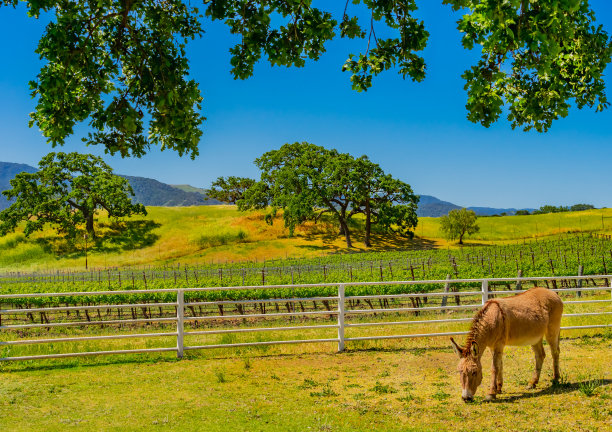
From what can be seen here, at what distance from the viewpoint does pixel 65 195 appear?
61656mm

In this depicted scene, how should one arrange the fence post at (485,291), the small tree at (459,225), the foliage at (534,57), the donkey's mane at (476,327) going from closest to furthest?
the foliage at (534,57) → the donkey's mane at (476,327) → the fence post at (485,291) → the small tree at (459,225)

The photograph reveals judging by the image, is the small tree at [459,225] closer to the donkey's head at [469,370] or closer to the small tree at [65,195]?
the small tree at [65,195]

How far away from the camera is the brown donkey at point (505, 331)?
229 inches

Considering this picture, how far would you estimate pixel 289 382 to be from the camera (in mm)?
7266

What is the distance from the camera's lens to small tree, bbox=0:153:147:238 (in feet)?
196

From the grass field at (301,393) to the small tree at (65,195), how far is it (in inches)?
→ 2297

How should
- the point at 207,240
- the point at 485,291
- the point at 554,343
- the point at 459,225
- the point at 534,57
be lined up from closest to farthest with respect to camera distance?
the point at 534,57 → the point at 554,343 → the point at 485,291 → the point at 207,240 → the point at 459,225

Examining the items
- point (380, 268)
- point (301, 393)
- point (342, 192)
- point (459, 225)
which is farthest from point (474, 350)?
point (459, 225)

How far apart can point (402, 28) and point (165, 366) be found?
6809 millimetres

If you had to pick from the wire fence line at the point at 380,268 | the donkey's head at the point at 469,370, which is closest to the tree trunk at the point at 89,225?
the wire fence line at the point at 380,268

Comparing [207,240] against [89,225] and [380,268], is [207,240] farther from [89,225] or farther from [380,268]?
[380,268]

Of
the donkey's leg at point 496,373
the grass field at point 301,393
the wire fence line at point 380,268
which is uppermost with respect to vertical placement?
the donkey's leg at point 496,373

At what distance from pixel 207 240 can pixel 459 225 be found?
38.2 metres

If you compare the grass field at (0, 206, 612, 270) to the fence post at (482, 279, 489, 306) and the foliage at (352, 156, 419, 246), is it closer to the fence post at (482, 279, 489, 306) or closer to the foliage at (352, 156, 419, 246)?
the foliage at (352, 156, 419, 246)
